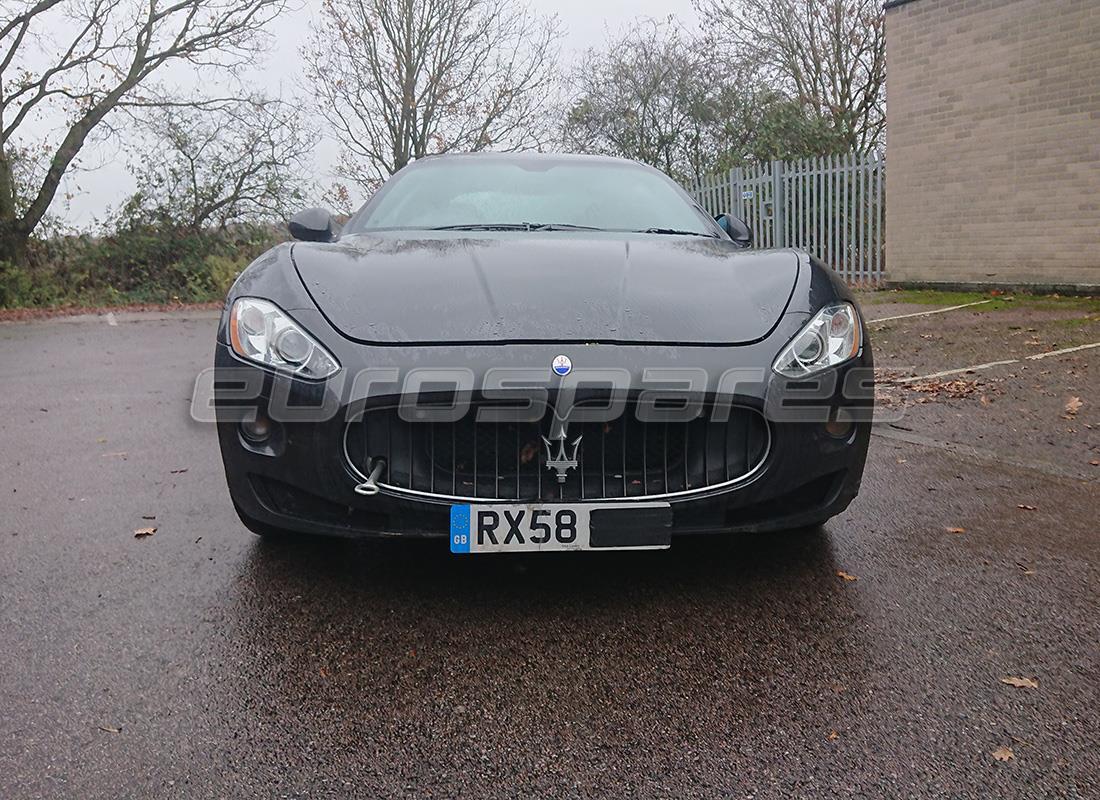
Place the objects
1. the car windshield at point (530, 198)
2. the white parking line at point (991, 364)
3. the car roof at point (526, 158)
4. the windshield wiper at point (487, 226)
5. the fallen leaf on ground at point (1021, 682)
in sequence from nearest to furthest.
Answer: the fallen leaf on ground at point (1021, 682)
the windshield wiper at point (487, 226)
the car windshield at point (530, 198)
the car roof at point (526, 158)
the white parking line at point (991, 364)

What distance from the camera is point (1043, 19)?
36.8 feet

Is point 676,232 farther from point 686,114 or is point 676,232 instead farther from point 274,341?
point 686,114

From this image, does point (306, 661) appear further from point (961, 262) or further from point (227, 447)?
point (961, 262)

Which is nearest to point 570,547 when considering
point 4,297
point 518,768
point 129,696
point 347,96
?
point 518,768

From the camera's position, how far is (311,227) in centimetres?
373

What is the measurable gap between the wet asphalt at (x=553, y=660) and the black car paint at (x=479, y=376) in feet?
0.92

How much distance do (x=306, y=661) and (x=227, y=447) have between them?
653 mm

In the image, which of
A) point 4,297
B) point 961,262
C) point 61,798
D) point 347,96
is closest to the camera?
point 61,798

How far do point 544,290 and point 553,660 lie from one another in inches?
41.7

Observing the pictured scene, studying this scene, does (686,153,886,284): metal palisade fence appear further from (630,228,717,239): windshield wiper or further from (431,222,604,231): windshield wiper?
(431,222,604,231): windshield wiper

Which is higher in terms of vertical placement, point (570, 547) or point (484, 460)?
point (484, 460)

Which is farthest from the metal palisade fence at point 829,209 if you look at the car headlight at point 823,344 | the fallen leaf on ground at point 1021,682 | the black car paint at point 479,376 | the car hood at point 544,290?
the fallen leaf on ground at point 1021,682

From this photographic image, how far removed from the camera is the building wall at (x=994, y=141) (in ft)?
36.0

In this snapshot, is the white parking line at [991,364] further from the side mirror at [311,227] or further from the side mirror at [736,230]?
the side mirror at [311,227]
